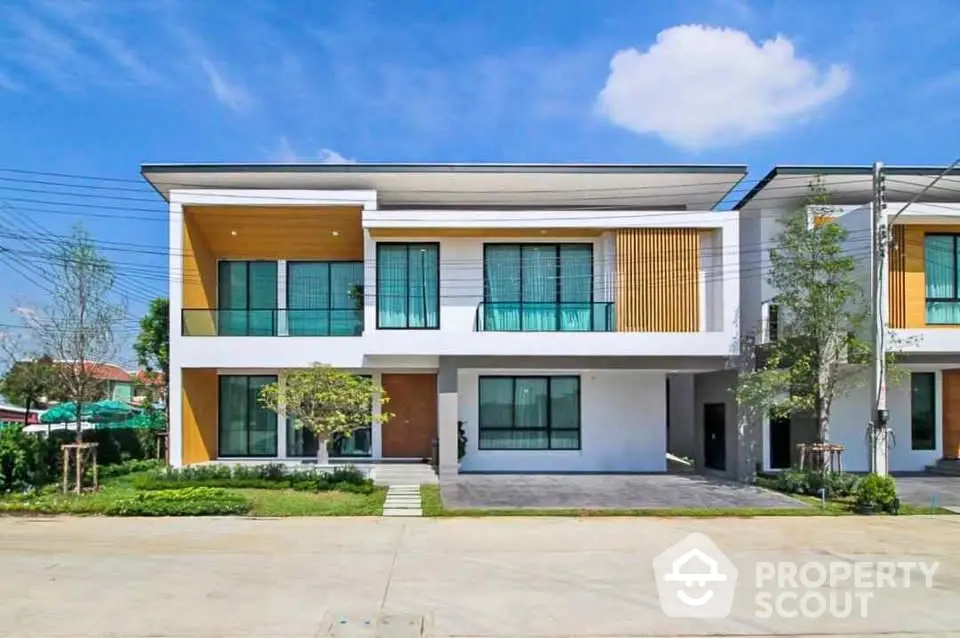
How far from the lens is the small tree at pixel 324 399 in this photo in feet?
55.1

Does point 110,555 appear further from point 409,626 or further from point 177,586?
point 409,626

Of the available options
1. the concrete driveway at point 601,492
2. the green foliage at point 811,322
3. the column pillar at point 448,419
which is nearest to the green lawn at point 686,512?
the concrete driveway at point 601,492

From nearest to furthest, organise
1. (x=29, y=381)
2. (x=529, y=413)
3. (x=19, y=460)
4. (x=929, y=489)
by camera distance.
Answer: (x=19, y=460) → (x=929, y=489) → (x=529, y=413) → (x=29, y=381)

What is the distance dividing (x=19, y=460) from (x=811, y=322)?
17.0m

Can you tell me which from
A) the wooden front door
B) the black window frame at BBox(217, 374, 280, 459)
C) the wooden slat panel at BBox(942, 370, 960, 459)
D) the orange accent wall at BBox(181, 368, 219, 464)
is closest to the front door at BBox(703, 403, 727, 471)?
the wooden slat panel at BBox(942, 370, 960, 459)

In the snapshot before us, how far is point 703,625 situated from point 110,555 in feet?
25.9

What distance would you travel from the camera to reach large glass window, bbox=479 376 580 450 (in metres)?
20.2

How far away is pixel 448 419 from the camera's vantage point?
17.9 meters

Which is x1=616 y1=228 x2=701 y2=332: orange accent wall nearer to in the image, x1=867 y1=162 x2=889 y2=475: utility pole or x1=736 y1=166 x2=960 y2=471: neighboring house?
x1=736 y1=166 x2=960 y2=471: neighboring house

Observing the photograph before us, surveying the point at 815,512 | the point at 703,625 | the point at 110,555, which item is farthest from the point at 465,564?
the point at 815,512

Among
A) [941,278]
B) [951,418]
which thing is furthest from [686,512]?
[951,418]

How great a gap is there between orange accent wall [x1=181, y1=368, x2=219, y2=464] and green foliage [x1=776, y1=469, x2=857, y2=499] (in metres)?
14.1

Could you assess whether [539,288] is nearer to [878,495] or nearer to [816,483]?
[816,483]

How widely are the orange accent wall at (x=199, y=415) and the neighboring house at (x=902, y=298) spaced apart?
14148mm
